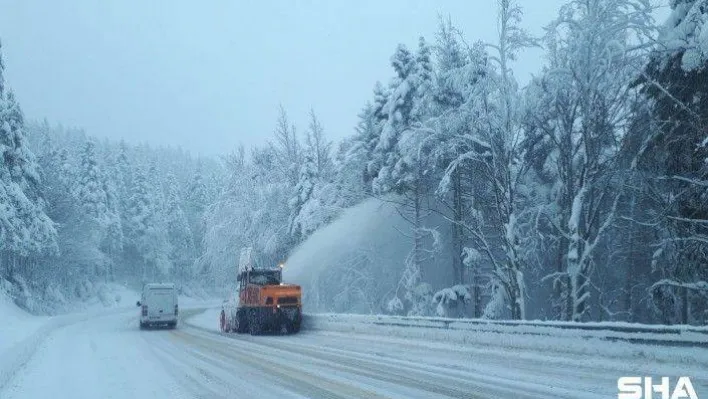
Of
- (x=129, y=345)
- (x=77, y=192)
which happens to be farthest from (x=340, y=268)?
(x=77, y=192)

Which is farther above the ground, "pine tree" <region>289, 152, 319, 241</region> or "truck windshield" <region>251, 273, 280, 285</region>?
"pine tree" <region>289, 152, 319, 241</region>

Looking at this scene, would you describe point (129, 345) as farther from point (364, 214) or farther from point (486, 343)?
point (364, 214)

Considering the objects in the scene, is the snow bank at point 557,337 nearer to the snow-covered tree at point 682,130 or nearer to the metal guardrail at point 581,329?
the metal guardrail at point 581,329

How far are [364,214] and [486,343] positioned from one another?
19043mm

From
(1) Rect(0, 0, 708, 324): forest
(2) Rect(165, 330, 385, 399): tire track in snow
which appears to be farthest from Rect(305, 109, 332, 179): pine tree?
(2) Rect(165, 330, 385, 399): tire track in snow

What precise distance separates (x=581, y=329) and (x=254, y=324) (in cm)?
1682

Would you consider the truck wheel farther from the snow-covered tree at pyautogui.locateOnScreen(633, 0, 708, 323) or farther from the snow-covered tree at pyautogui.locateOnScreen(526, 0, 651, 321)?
the snow-covered tree at pyautogui.locateOnScreen(633, 0, 708, 323)

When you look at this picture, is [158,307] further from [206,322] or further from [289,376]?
[289,376]

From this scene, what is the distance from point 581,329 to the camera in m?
14.0

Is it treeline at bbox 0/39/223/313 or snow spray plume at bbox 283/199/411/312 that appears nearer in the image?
snow spray plume at bbox 283/199/411/312

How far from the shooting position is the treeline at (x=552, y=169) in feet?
55.2

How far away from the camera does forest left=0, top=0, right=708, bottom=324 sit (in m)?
17.9

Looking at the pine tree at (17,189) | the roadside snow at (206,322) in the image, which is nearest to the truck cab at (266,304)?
the roadside snow at (206,322)

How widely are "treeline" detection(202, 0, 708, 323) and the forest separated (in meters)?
0.08
